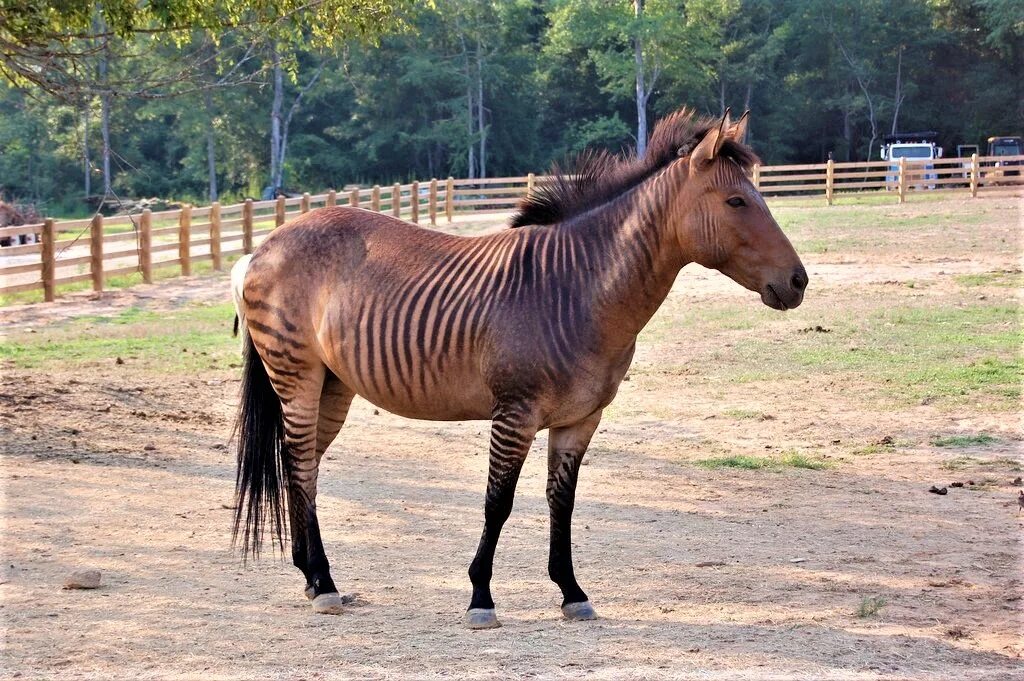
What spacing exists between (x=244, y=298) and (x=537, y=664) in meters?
2.38

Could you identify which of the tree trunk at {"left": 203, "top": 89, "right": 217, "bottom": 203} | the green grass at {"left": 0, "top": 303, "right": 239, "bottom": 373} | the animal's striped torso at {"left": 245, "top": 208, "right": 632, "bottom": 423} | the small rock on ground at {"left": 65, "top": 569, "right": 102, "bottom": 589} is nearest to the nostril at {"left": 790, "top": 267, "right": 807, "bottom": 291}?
the animal's striped torso at {"left": 245, "top": 208, "right": 632, "bottom": 423}

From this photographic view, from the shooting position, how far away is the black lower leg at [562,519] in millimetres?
4934

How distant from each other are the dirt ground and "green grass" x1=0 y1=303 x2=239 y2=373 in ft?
4.38

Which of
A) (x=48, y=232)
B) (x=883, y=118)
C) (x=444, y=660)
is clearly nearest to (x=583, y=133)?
(x=883, y=118)

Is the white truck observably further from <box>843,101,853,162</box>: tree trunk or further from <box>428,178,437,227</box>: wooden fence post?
<box>428,178,437,227</box>: wooden fence post

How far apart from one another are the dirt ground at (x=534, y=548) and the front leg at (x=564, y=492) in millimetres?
185

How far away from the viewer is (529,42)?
5031 cm

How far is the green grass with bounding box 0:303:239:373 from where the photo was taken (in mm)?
11469

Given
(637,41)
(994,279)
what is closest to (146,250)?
(994,279)

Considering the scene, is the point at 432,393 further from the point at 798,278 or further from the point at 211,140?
the point at 211,140

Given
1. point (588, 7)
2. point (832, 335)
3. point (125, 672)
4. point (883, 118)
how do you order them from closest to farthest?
1. point (125, 672)
2. point (832, 335)
3. point (588, 7)
4. point (883, 118)

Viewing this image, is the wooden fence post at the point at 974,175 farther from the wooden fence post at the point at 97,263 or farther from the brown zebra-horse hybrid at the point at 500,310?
the brown zebra-horse hybrid at the point at 500,310

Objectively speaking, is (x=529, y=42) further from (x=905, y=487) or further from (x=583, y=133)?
→ (x=905, y=487)

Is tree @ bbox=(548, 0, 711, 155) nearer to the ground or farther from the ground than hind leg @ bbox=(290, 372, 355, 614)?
farther from the ground
